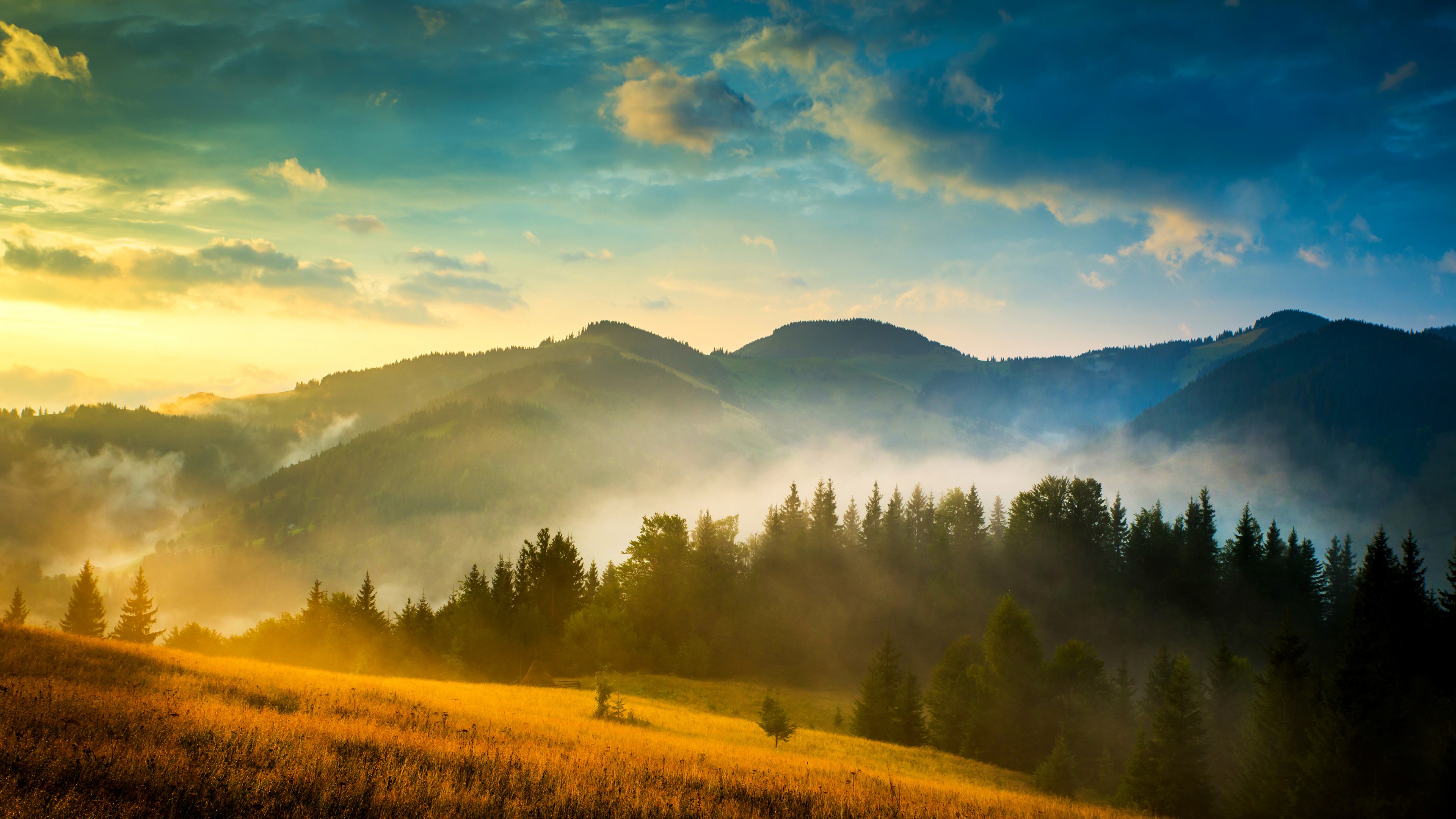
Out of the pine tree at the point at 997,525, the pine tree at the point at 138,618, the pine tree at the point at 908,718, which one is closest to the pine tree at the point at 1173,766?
the pine tree at the point at 908,718

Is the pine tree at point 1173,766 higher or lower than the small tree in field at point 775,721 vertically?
lower

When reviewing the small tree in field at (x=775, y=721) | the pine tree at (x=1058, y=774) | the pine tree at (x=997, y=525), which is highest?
the pine tree at (x=997, y=525)

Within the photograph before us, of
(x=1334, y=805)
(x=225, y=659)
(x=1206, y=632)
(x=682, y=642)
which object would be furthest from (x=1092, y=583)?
(x=225, y=659)

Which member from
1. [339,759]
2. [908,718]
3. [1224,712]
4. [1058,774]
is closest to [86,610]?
[908,718]

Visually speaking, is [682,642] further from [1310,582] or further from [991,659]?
[1310,582]

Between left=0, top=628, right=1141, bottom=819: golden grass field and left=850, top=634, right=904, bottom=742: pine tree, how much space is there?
106ft

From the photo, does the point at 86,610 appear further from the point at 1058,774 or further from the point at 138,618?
the point at 1058,774

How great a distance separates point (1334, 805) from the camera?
3644 cm

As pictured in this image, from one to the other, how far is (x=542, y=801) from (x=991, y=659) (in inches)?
2310

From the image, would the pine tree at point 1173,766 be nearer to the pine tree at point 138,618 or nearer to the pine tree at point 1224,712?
the pine tree at point 1224,712

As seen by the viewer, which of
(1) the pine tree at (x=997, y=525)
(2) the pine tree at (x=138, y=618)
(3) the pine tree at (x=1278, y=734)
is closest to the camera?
(3) the pine tree at (x=1278, y=734)

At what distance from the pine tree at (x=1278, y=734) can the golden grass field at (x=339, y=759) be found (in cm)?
2305

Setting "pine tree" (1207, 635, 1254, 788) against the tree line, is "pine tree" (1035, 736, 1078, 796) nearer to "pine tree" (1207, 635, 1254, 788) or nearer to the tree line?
the tree line

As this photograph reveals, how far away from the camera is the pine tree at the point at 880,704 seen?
5762cm
